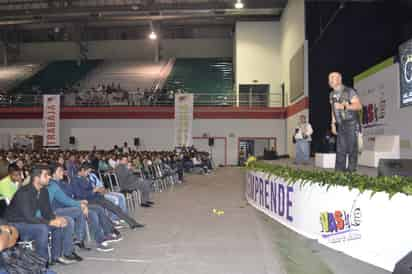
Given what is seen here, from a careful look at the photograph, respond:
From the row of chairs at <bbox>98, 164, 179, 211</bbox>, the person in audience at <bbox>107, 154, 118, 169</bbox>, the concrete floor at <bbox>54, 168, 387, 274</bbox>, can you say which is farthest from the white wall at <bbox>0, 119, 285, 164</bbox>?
the concrete floor at <bbox>54, 168, 387, 274</bbox>

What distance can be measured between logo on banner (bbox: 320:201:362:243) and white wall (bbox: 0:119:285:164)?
18.9 m

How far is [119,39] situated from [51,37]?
5.60 metres

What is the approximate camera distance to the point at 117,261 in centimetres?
533

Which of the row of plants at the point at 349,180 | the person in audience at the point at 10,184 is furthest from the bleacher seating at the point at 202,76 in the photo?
the person in audience at the point at 10,184

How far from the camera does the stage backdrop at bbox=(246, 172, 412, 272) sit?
442 centimetres

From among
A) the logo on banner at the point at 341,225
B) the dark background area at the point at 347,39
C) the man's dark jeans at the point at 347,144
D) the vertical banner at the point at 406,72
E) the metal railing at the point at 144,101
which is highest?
the dark background area at the point at 347,39

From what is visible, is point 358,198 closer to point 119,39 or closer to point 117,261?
point 117,261

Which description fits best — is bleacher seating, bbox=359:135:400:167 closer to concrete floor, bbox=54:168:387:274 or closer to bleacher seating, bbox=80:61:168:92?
concrete floor, bbox=54:168:387:274

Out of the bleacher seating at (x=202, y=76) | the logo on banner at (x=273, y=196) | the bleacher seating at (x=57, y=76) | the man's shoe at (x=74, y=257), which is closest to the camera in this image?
the man's shoe at (x=74, y=257)

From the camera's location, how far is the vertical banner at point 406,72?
1096 centimetres

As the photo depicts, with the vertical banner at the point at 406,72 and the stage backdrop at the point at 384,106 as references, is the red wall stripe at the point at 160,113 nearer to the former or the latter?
the stage backdrop at the point at 384,106

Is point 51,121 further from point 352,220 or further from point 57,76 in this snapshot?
point 352,220

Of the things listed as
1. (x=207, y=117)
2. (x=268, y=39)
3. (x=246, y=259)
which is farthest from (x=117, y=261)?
(x=268, y=39)

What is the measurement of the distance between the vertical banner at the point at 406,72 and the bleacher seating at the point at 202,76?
54.2 feet
